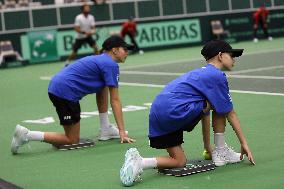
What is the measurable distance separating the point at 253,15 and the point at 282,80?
21.3 metres

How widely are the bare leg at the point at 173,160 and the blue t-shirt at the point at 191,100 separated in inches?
8.4

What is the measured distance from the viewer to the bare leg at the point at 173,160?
292 inches

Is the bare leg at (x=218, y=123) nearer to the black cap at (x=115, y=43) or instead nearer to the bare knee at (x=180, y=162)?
the bare knee at (x=180, y=162)

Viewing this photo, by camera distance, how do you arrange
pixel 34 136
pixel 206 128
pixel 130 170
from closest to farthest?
pixel 130 170, pixel 206 128, pixel 34 136

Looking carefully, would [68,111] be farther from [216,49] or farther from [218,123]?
[216,49]

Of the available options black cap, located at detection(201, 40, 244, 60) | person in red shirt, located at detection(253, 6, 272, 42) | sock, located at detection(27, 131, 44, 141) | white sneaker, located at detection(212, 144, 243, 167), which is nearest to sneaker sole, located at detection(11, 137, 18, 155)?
sock, located at detection(27, 131, 44, 141)

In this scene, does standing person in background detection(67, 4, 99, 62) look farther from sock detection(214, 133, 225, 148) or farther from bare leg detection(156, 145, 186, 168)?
bare leg detection(156, 145, 186, 168)

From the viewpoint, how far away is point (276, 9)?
124 ft

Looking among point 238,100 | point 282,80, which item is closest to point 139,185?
point 238,100

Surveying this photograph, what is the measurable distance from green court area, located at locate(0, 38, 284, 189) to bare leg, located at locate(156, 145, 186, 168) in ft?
0.46

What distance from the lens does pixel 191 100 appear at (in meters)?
7.34

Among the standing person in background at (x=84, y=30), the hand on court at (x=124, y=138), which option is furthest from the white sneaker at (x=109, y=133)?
the standing person in background at (x=84, y=30)

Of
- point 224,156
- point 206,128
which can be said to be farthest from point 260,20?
point 224,156

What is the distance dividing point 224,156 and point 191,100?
2.68 ft
